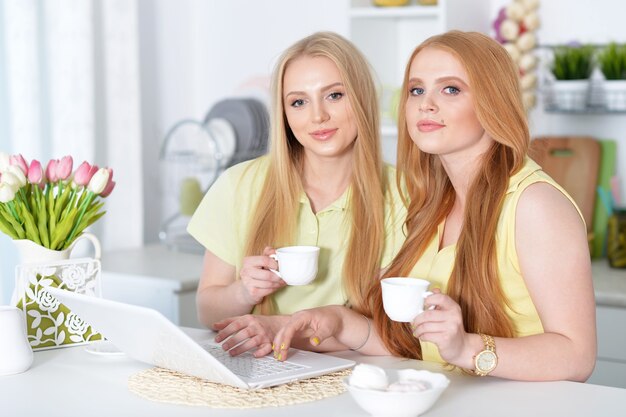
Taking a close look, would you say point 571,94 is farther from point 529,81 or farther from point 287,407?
point 287,407

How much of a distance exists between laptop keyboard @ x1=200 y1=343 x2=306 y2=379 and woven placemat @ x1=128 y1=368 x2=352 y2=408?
0.17 ft

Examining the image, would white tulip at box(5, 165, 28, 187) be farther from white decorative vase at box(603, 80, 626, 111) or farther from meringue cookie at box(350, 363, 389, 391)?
white decorative vase at box(603, 80, 626, 111)

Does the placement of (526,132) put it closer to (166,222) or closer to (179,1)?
(166,222)

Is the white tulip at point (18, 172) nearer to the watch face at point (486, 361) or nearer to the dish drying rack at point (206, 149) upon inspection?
A: the watch face at point (486, 361)

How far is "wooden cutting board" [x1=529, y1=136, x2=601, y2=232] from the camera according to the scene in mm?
2990

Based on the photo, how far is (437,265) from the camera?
175 centimetres

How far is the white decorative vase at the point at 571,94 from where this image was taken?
2.94 metres

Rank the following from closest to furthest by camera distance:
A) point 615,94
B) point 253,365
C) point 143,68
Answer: point 253,365
point 615,94
point 143,68

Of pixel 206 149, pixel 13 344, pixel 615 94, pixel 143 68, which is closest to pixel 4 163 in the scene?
pixel 13 344

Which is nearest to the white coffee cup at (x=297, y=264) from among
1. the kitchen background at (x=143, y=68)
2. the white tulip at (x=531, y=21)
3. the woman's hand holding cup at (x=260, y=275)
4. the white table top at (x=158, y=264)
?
the woman's hand holding cup at (x=260, y=275)

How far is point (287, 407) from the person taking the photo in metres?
1.38

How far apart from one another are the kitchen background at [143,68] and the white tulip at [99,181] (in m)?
1.19

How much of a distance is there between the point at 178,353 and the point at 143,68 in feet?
7.29

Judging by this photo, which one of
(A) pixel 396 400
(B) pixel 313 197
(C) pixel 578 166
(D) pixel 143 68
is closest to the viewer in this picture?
(A) pixel 396 400
